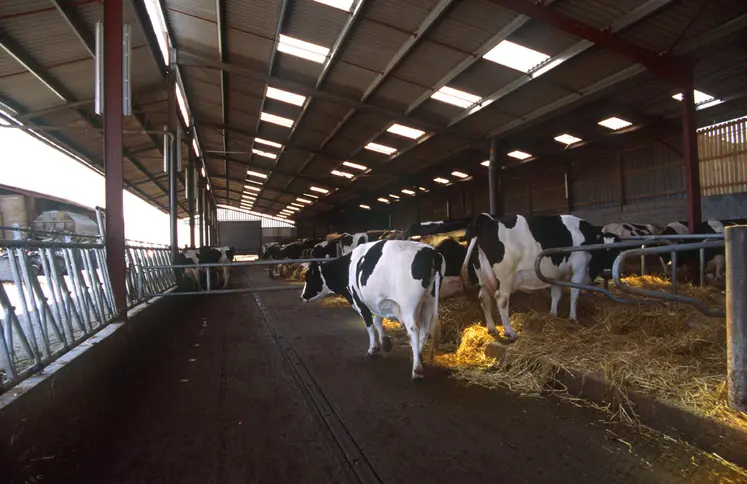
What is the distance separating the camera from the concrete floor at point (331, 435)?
2621 mm

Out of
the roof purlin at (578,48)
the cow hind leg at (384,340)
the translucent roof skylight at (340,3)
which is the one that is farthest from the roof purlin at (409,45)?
the cow hind leg at (384,340)

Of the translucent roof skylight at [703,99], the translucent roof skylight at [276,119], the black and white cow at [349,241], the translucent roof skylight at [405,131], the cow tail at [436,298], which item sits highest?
the translucent roof skylight at [276,119]

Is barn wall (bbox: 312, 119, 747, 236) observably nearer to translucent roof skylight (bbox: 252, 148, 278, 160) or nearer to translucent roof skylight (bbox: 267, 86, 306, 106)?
translucent roof skylight (bbox: 267, 86, 306, 106)

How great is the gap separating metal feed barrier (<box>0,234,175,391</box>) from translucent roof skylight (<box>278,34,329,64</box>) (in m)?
6.90

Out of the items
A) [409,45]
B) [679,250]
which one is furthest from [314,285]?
[409,45]

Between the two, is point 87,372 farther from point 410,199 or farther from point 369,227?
point 369,227

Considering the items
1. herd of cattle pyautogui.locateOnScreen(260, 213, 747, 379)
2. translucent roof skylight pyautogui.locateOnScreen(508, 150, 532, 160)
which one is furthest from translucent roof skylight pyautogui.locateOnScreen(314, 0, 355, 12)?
translucent roof skylight pyautogui.locateOnScreen(508, 150, 532, 160)

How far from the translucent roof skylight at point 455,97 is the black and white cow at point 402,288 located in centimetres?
728

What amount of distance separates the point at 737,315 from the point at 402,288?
2.73 meters

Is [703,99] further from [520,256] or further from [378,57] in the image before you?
[520,256]

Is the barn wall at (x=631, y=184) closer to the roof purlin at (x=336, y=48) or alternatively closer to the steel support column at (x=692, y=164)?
the steel support column at (x=692, y=164)

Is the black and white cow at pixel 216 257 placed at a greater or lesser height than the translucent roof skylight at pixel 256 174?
lesser

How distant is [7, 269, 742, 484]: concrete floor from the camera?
2621 millimetres

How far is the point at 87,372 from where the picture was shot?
13.4ft
